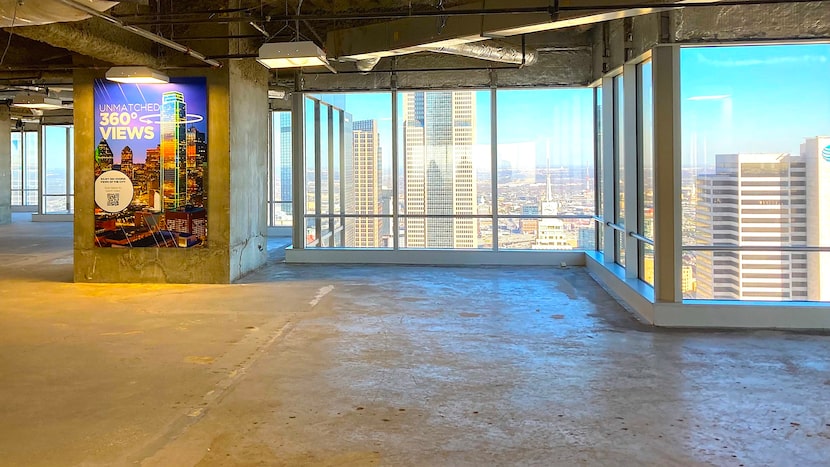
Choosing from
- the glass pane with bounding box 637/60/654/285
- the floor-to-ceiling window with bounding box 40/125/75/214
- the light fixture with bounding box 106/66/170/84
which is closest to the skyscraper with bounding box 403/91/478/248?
the glass pane with bounding box 637/60/654/285

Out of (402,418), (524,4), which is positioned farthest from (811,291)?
(402,418)

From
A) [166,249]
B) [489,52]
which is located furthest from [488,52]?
[166,249]

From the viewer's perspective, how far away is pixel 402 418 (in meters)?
3.80

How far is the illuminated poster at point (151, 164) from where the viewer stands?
8.73 m

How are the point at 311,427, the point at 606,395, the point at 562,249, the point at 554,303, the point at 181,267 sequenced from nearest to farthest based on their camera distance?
the point at 311,427 → the point at 606,395 → the point at 554,303 → the point at 181,267 → the point at 562,249

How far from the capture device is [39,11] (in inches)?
184

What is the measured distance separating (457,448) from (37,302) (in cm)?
619

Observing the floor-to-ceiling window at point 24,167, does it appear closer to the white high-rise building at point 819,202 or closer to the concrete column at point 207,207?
the concrete column at point 207,207

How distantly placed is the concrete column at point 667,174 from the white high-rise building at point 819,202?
4.09 ft

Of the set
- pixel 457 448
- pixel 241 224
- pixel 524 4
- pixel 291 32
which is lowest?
pixel 457 448

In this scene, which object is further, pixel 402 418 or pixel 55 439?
pixel 402 418

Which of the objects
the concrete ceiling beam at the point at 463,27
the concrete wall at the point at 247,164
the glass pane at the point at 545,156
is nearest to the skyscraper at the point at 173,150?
the concrete wall at the point at 247,164

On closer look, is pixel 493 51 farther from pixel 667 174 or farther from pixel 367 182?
Result: pixel 367 182

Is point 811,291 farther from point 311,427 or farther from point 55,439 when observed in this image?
point 55,439
